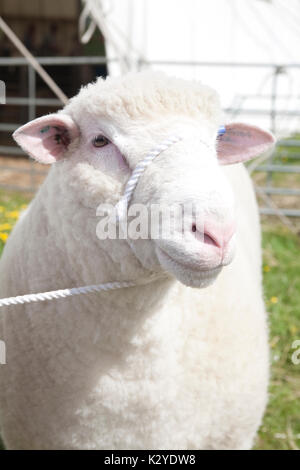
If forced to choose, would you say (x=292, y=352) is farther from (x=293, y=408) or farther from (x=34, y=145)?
(x=34, y=145)

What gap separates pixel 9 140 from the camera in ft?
30.7

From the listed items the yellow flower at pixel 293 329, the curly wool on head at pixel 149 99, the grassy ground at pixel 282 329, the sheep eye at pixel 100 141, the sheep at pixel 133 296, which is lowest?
the grassy ground at pixel 282 329

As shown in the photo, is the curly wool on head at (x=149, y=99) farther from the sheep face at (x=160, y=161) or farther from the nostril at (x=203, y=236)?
the nostril at (x=203, y=236)

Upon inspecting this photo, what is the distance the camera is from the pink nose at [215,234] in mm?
1266

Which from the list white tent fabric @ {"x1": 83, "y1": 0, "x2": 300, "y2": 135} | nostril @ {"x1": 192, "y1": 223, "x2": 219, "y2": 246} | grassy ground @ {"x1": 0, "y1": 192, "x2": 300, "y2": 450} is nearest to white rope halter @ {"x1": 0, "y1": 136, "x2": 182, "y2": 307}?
nostril @ {"x1": 192, "y1": 223, "x2": 219, "y2": 246}

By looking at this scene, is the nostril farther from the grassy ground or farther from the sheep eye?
the grassy ground

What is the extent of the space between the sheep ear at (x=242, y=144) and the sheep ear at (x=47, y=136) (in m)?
0.47

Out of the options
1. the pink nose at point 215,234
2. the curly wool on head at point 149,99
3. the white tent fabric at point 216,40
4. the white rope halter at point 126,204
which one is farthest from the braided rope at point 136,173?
the white tent fabric at point 216,40

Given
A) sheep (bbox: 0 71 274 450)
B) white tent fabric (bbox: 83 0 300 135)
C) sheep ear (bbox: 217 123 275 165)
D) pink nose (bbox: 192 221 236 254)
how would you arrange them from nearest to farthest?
pink nose (bbox: 192 221 236 254)
sheep (bbox: 0 71 274 450)
sheep ear (bbox: 217 123 275 165)
white tent fabric (bbox: 83 0 300 135)

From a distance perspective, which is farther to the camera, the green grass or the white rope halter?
the green grass

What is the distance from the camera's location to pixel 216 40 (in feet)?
24.3

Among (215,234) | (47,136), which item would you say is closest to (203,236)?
(215,234)

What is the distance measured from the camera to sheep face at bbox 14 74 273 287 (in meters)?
1.28

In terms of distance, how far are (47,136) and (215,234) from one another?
0.59m
